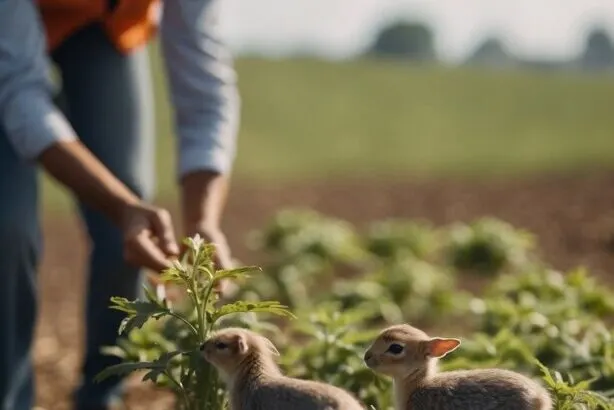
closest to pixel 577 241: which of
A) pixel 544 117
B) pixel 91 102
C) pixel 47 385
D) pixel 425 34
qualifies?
pixel 47 385

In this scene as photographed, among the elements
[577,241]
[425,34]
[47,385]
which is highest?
[425,34]

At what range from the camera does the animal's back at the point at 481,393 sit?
266cm

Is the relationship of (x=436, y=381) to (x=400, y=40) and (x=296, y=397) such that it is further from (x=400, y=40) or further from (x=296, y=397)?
(x=400, y=40)

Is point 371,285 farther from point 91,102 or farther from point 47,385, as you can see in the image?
point 91,102

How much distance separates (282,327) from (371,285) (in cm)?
120

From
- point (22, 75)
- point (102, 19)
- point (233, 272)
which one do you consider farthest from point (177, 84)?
point (233, 272)

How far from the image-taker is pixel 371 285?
6816 millimetres

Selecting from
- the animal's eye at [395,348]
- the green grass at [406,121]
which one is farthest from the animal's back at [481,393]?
the green grass at [406,121]

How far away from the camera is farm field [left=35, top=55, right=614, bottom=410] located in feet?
36.8

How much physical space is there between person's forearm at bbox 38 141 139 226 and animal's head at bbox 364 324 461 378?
53.0 inches

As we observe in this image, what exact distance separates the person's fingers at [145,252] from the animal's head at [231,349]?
665 mm

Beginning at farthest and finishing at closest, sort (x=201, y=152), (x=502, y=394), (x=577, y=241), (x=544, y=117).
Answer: (x=544, y=117)
(x=577, y=241)
(x=201, y=152)
(x=502, y=394)

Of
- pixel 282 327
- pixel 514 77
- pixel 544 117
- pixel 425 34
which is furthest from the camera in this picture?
Answer: pixel 425 34

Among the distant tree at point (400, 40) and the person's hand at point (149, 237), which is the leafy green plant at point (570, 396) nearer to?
the person's hand at point (149, 237)
